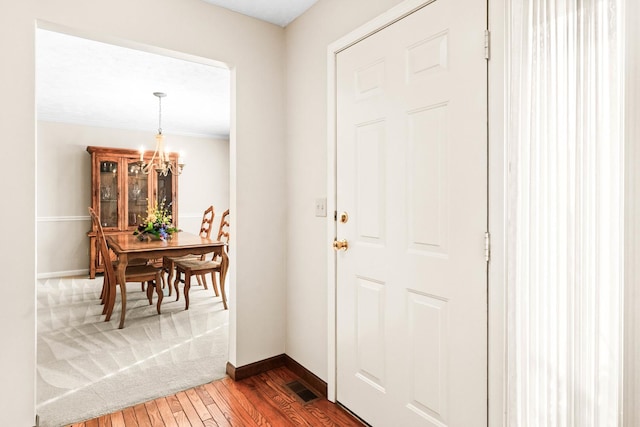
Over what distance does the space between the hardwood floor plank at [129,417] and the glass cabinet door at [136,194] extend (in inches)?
175

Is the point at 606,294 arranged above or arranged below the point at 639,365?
above

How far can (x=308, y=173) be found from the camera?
245cm

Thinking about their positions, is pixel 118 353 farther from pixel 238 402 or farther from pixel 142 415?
pixel 238 402

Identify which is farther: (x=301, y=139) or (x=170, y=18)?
(x=301, y=139)

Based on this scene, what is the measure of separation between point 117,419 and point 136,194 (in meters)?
4.68

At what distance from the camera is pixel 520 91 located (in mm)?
1245

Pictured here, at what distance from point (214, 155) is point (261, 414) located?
570 cm

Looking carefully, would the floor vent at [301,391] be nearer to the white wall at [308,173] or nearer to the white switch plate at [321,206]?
the white wall at [308,173]

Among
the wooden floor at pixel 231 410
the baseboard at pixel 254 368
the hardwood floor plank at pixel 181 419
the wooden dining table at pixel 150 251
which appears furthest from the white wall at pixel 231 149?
the wooden dining table at pixel 150 251

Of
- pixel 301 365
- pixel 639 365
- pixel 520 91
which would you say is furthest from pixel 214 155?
pixel 639 365

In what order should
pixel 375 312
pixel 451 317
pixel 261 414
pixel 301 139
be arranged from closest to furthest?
pixel 451 317, pixel 375 312, pixel 261 414, pixel 301 139

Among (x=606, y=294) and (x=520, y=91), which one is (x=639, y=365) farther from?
(x=520, y=91)

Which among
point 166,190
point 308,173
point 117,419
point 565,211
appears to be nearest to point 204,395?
point 117,419

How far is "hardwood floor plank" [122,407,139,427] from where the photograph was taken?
6.42 feet
